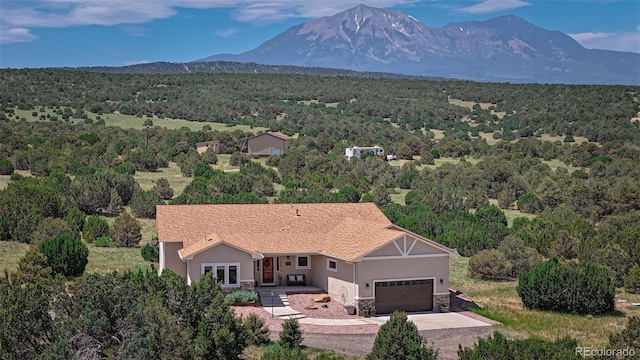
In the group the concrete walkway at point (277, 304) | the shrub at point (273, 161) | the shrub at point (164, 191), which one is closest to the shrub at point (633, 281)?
the concrete walkway at point (277, 304)

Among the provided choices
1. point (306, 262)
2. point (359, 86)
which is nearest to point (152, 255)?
point (306, 262)

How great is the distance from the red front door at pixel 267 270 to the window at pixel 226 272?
7.23ft

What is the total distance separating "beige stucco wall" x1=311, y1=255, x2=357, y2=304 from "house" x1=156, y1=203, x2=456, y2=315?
4 cm

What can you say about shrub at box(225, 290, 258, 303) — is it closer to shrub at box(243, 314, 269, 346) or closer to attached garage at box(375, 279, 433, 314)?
shrub at box(243, 314, 269, 346)

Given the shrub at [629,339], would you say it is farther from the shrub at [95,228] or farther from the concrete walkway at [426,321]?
the shrub at [95,228]

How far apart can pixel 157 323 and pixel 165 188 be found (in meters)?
32.8

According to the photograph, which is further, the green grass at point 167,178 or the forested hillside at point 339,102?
the forested hillside at point 339,102

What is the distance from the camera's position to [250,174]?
58.2m

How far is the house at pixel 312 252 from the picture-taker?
28.3 metres

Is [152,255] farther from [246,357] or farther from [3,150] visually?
[3,150]

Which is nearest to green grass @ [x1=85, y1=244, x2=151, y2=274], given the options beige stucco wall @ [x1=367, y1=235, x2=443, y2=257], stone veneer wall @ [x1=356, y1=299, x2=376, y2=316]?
stone veneer wall @ [x1=356, y1=299, x2=376, y2=316]

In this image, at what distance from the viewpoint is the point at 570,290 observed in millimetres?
29906

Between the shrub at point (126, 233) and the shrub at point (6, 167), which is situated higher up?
the shrub at point (6, 167)

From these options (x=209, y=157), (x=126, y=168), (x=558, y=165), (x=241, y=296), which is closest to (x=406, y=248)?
(x=241, y=296)
